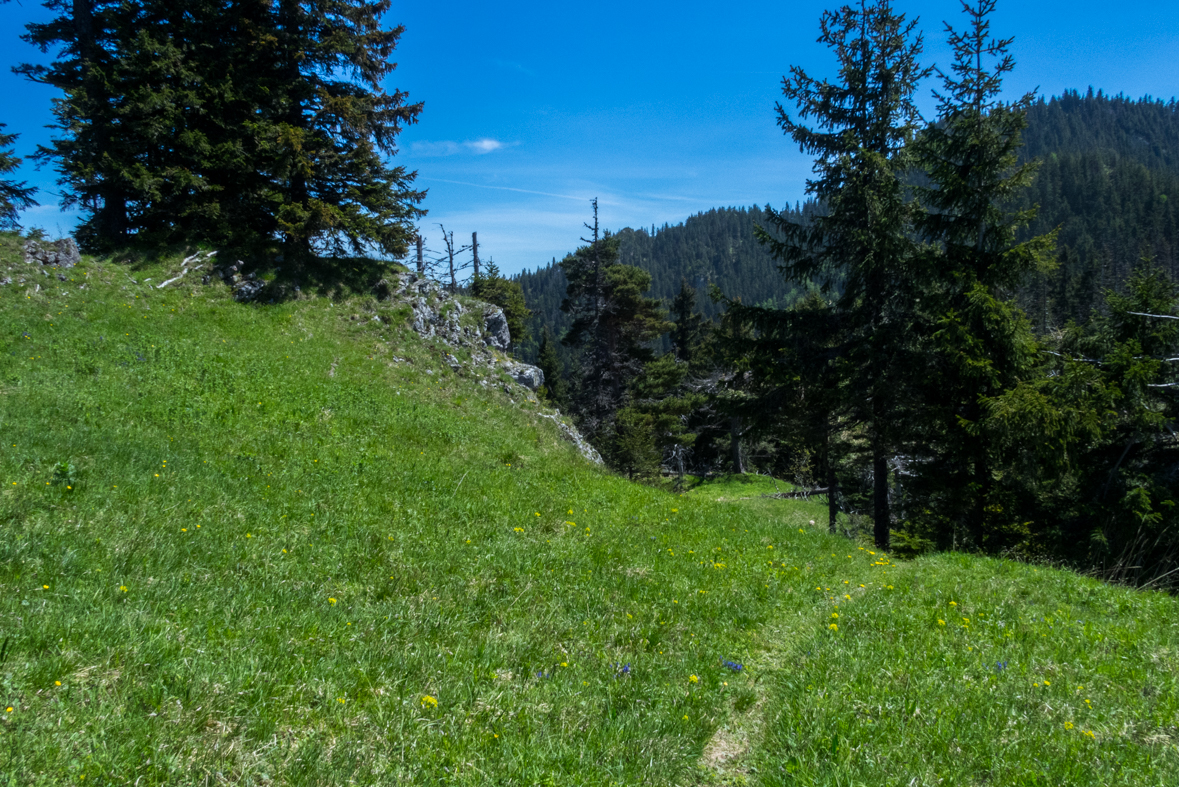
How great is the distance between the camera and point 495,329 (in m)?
23.2

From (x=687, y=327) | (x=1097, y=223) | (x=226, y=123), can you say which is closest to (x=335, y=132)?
(x=226, y=123)

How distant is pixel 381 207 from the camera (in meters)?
19.7

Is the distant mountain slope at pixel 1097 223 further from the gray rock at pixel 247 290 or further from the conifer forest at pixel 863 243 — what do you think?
the gray rock at pixel 247 290

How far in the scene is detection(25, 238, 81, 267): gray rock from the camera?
15.1 m

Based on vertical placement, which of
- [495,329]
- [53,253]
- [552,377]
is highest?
[53,253]

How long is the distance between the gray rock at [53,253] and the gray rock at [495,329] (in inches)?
476

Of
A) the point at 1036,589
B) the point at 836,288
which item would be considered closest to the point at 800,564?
the point at 1036,589

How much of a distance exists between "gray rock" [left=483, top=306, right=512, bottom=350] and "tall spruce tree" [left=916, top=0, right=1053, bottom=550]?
14755 mm

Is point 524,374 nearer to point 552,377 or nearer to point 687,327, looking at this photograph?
point 687,327

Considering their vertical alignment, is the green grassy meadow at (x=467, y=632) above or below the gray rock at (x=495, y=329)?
below

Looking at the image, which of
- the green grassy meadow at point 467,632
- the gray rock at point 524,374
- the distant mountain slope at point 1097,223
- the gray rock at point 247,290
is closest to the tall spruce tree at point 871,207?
the green grassy meadow at point 467,632

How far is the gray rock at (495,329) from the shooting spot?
873 inches

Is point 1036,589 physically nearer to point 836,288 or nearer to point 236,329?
point 836,288

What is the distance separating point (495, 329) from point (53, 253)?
13.3m
